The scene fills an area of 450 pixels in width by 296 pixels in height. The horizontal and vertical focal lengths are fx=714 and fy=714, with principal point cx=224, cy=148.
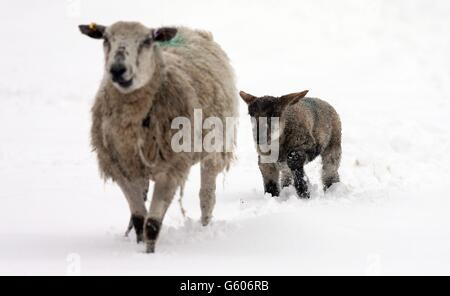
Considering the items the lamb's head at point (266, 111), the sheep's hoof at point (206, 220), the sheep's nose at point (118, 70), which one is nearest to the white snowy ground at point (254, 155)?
the sheep's hoof at point (206, 220)

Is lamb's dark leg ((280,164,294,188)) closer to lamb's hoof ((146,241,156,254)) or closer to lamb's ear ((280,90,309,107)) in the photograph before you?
lamb's ear ((280,90,309,107))

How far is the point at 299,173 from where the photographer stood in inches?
377

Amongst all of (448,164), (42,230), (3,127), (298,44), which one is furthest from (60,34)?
(42,230)

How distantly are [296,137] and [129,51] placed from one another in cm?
407

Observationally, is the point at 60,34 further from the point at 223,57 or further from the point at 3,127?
the point at 223,57

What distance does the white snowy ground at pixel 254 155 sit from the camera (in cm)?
622

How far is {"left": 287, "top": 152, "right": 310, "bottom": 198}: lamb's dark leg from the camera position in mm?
9547

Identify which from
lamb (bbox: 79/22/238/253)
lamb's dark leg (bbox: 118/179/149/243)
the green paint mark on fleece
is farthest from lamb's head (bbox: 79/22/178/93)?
the green paint mark on fleece

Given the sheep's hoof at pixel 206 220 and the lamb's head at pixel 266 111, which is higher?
the lamb's head at pixel 266 111

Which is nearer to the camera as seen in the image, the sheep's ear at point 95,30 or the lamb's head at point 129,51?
the lamb's head at point 129,51

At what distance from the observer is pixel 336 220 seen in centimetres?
761

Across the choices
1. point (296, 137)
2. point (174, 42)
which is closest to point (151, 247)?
point (174, 42)

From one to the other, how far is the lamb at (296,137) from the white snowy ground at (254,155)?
0.37 m

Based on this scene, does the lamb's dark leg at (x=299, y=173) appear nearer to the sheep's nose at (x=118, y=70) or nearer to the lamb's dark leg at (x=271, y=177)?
the lamb's dark leg at (x=271, y=177)
